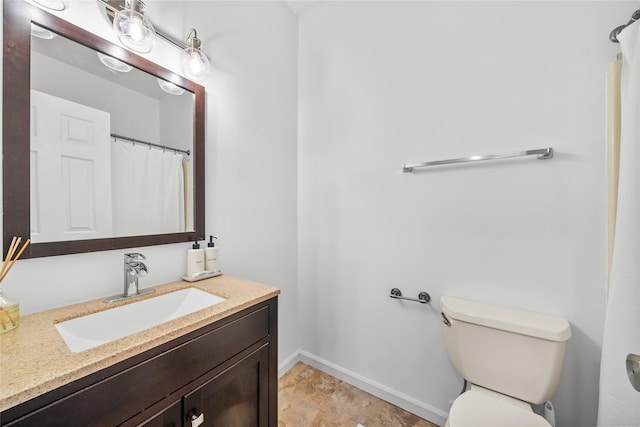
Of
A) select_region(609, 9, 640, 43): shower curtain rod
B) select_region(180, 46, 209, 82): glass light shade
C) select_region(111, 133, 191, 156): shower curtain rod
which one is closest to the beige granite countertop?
select_region(111, 133, 191, 156): shower curtain rod

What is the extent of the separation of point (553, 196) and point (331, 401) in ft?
5.56

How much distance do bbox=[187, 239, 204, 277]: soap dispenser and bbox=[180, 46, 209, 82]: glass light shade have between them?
2.84 ft

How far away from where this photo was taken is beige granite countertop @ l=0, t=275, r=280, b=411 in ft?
1.67

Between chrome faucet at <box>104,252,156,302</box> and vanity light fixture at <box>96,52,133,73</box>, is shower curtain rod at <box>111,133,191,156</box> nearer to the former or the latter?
vanity light fixture at <box>96,52,133,73</box>

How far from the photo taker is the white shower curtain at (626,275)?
0.78 metres

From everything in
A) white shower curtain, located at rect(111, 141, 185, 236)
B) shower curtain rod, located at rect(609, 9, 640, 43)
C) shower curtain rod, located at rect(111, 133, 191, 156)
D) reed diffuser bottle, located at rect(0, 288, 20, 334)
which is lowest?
reed diffuser bottle, located at rect(0, 288, 20, 334)

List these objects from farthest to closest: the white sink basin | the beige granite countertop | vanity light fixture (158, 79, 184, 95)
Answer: vanity light fixture (158, 79, 184, 95)
the white sink basin
the beige granite countertop

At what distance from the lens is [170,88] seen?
120 centimetres

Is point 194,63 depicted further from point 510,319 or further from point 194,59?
point 510,319

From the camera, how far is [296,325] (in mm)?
2002

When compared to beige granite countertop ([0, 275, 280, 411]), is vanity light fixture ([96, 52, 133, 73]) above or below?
above

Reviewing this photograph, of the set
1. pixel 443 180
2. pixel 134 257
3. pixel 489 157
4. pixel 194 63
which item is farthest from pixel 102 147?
pixel 489 157

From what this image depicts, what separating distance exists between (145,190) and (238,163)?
54 centimetres

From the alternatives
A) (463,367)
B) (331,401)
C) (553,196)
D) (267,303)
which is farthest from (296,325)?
(553,196)
